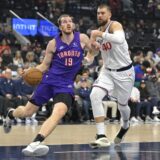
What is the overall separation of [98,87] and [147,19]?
19.1 meters

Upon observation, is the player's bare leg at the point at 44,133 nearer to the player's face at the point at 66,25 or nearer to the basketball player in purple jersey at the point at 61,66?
the basketball player in purple jersey at the point at 61,66

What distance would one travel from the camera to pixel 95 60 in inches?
787

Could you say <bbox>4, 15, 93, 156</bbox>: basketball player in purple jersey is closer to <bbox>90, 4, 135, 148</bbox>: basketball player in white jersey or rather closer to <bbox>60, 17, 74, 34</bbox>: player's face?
<bbox>60, 17, 74, 34</bbox>: player's face

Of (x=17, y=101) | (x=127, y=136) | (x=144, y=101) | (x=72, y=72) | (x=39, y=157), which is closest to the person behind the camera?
(x=39, y=157)

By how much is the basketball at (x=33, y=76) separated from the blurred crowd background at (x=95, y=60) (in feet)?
21.9

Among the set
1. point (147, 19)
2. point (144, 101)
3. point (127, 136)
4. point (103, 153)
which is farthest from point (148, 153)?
Answer: point (147, 19)

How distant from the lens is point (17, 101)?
1577 centimetres

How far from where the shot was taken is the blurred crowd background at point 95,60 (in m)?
16.3

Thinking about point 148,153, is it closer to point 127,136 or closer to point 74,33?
point 74,33

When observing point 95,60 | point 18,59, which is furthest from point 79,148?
point 95,60

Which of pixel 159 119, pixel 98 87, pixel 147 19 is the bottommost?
pixel 159 119

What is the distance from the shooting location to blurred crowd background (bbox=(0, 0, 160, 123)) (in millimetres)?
16312

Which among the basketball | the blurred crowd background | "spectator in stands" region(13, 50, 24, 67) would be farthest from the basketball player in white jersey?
"spectator in stands" region(13, 50, 24, 67)

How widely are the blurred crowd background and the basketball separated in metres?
6.67
